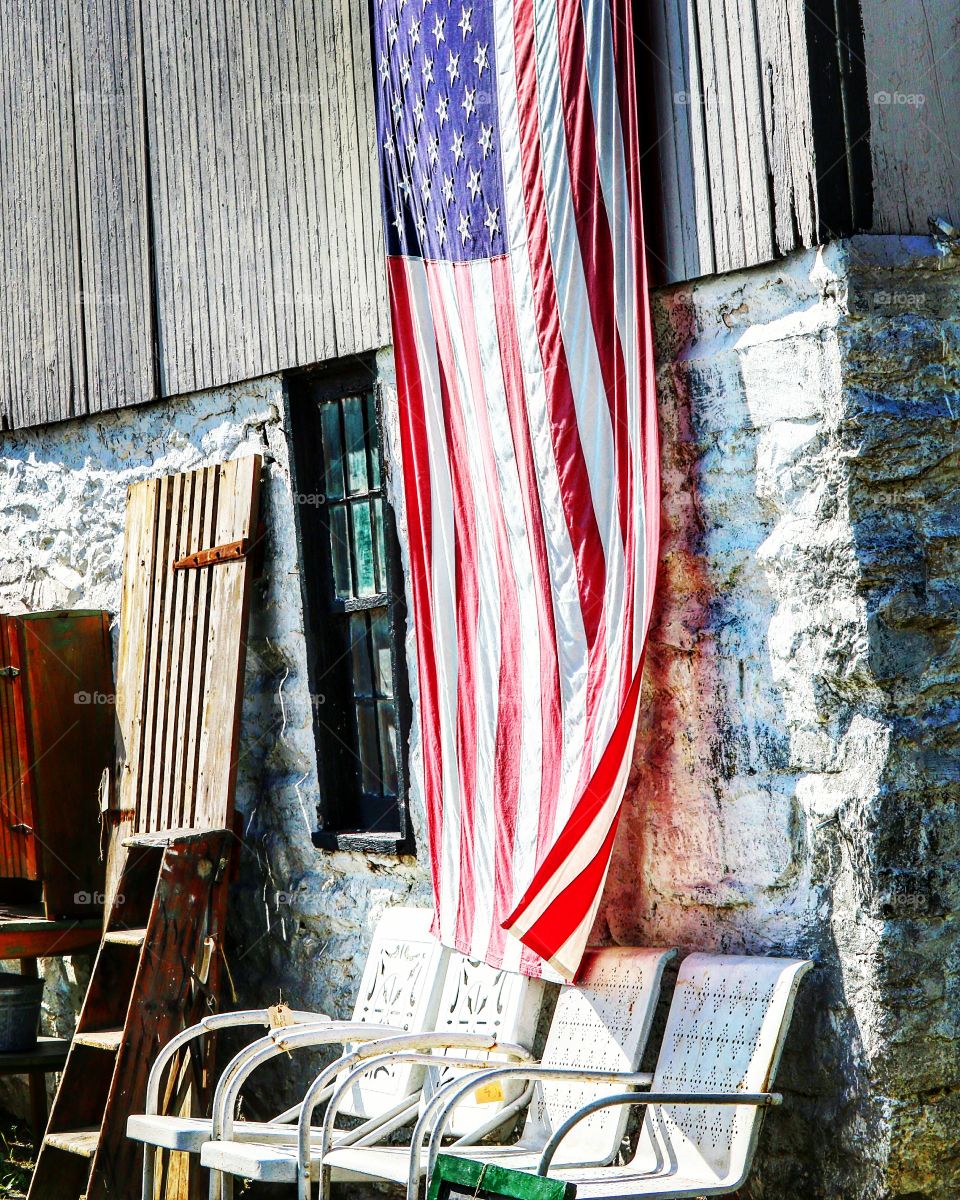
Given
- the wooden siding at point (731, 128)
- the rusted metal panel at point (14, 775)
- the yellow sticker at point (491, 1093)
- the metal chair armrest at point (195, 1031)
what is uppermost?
the wooden siding at point (731, 128)

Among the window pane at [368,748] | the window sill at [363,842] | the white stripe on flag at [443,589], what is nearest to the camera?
the white stripe on flag at [443,589]

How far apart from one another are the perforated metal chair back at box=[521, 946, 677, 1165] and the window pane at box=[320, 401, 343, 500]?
2.11 m

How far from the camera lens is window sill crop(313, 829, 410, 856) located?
541 cm

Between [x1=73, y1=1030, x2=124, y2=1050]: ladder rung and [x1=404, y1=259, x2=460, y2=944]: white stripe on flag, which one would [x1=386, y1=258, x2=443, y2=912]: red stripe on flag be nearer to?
[x1=404, y1=259, x2=460, y2=944]: white stripe on flag

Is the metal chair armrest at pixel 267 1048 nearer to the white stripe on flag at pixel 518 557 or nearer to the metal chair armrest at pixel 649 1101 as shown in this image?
the white stripe on flag at pixel 518 557

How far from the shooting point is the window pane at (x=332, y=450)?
5.84 metres

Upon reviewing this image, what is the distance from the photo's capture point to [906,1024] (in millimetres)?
3855

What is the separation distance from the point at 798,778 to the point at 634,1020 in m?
0.76

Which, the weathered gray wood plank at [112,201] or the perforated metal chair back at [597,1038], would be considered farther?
the weathered gray wood plank at [112,201]

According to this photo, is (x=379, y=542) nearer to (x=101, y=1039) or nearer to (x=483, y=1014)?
(x=483, y=1014)

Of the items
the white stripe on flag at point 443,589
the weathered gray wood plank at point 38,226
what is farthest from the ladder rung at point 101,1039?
the weathered gray wood plank at point 38,226

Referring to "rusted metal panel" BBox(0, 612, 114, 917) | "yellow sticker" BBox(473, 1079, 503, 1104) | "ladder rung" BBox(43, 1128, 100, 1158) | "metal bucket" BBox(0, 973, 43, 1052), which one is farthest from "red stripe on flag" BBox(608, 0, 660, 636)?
"metal bucket" BBox(0, 973, 43, 1052)

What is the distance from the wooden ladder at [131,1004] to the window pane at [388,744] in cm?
61

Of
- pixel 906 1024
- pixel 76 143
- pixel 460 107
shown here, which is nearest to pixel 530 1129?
pixel 906 1024
